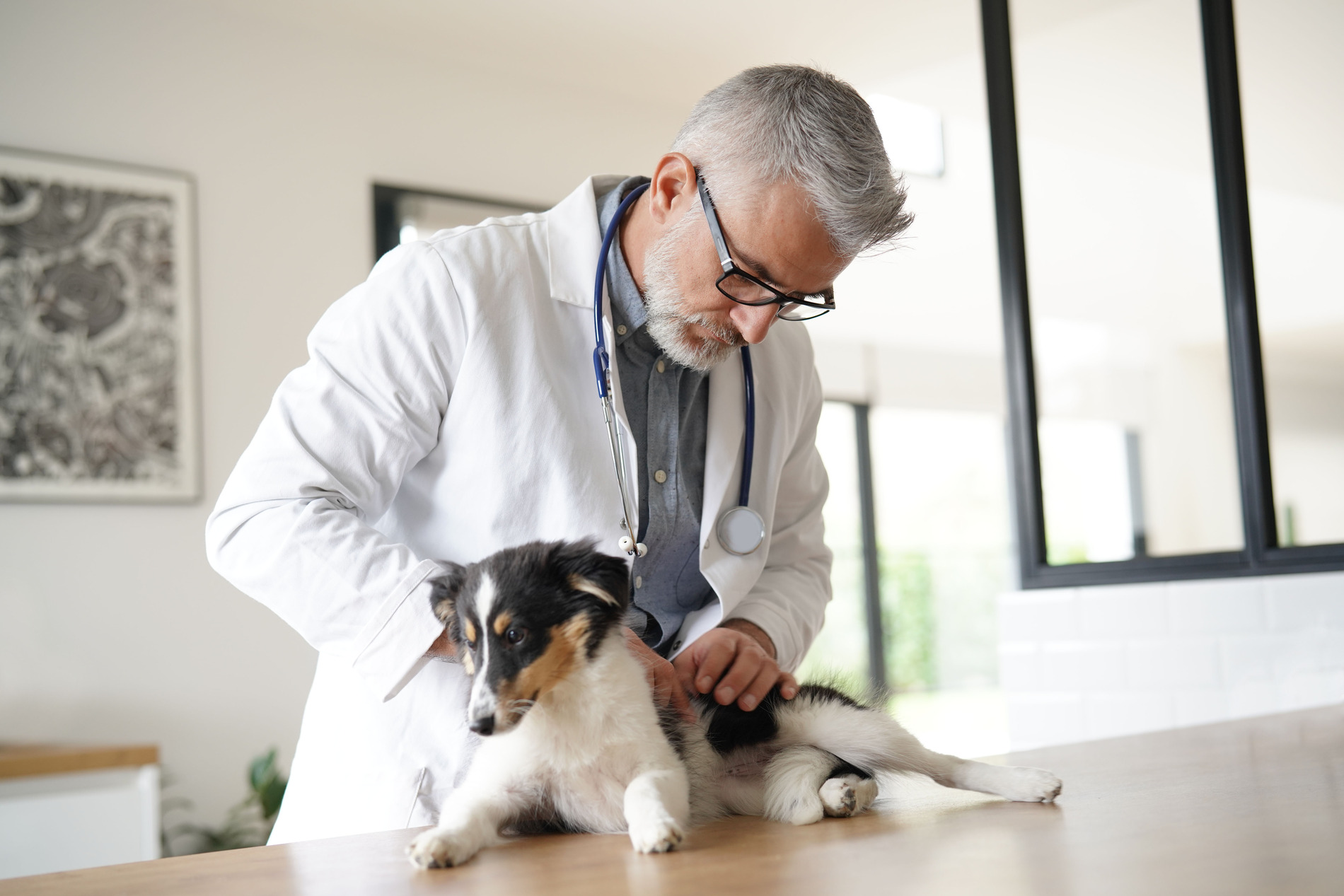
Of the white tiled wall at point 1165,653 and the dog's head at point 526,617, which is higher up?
the dog's head at point 526,617

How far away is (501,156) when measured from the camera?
4.78 meters

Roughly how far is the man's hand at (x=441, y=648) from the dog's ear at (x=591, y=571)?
167 millimetres

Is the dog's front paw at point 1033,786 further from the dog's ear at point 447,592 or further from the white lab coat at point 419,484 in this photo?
the dog's ear at point 447,592

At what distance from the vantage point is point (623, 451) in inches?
54.5

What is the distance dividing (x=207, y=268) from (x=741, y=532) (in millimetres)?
3231

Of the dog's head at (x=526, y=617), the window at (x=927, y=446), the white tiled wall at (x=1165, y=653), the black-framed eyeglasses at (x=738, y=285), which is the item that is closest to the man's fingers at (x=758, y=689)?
the dog's head at (x=526, y=617)

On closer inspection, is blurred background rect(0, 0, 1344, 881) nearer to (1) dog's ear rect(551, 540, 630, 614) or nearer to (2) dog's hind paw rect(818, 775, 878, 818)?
(2) dog's hind paw rect(818, 775, 878, 818)

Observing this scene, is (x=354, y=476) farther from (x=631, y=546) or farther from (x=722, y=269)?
(x=722, y=269)

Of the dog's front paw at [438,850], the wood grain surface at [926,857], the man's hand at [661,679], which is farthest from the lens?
the man's hand at [661,679]

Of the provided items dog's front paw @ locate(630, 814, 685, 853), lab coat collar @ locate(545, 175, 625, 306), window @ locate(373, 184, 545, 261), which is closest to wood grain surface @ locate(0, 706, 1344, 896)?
dog's front paw @ locate(630, 814, 685, 853)

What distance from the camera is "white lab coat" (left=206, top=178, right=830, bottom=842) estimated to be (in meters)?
1.19

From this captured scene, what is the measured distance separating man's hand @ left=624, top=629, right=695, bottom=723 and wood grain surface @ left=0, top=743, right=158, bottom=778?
2334 millimetres

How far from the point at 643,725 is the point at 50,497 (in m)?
3.25

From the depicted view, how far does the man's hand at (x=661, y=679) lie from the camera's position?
1.14 metres
